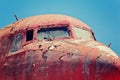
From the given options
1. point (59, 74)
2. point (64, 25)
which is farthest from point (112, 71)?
point (64, 25)

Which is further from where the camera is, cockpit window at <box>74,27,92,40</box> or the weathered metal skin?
cockpit window at <box>74,27,92,40</box>

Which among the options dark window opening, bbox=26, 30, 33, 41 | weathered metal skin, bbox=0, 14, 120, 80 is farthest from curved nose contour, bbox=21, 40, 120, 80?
dark window opening, bbox=26, 30, 33, 41

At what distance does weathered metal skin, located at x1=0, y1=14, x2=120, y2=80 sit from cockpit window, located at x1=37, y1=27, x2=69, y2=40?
1.26 feet

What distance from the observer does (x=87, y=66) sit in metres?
11.7

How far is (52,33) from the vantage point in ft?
46.7

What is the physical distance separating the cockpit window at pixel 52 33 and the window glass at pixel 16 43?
712 millimetres

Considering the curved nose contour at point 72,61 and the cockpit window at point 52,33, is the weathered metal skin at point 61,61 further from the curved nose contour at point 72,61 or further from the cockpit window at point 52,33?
the cockpit window at point 52,33

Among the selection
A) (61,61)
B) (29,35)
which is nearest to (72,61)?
(61,61)

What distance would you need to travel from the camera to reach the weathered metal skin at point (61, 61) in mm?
11531

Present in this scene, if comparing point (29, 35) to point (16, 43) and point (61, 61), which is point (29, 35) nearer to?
point (16, 43)

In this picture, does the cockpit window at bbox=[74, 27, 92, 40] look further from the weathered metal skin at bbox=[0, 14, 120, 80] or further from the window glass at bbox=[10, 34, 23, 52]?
the window glass at bbox=[10, 34, 23, 52]

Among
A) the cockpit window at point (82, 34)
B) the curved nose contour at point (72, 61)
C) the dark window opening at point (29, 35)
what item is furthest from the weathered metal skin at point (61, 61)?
the cockpit window at point (82, 34)

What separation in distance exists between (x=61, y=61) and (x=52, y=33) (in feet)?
7.18

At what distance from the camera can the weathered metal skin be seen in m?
11.5
